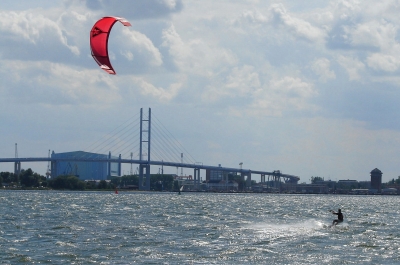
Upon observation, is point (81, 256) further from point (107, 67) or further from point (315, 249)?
point (315, 249)

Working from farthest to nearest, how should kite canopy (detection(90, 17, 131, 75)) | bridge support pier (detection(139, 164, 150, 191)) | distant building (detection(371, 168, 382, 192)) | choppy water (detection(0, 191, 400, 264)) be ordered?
1. distant building (detection(371, 168, 382, 192))
2. bridge support pier (detection(139, 164, 150, 191))
3. kite canopy (detection(90, 17, 131, 75))
4. choppy water (detection(0, 191, 400, 264))

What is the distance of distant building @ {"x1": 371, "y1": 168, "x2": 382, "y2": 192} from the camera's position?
19062 cm

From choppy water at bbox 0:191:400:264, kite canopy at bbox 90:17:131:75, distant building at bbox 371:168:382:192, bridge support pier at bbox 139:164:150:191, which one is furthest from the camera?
distant building at bbox 371:168:382:192

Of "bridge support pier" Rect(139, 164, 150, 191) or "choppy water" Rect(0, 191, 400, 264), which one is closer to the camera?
"choppy water" Rect(0, 191, 400, 264)

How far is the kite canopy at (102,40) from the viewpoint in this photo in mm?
21641

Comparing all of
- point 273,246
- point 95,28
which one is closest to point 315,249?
point 273,246

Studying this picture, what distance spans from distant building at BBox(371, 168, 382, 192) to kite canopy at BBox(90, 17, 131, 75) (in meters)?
173

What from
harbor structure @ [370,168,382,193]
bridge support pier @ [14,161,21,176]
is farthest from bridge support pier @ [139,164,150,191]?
harbor structure @ [370,168,382,193]

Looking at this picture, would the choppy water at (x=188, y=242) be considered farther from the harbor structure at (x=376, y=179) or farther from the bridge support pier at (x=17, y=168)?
the harbor structure at (x=376, y=179)

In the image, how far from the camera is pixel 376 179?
630 ft

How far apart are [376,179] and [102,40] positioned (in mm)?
176488

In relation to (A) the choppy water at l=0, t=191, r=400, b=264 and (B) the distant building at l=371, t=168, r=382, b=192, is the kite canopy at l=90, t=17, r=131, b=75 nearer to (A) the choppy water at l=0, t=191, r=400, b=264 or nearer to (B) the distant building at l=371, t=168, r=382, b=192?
(A) the choppy water at l=0, t=191, r=400, b=264

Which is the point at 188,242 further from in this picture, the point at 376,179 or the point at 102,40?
the point at 376,179

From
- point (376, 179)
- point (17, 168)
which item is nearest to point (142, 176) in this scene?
point (17, 168)
